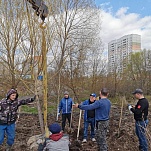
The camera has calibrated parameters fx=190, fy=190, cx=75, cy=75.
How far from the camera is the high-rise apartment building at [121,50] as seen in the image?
20169 millimetres

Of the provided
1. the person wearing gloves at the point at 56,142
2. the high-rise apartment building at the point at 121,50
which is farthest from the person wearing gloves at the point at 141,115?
the high-rise apartment building at the point at 121,50

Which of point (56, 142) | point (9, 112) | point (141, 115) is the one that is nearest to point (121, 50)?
point (141, 115)

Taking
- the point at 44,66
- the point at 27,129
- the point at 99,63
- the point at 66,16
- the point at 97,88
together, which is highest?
the point at 66,16

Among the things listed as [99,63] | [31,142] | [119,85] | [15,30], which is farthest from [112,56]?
[31,142]

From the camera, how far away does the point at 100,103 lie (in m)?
4.05

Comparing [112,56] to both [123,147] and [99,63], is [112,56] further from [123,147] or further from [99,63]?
[123,147]

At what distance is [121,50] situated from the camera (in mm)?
24672

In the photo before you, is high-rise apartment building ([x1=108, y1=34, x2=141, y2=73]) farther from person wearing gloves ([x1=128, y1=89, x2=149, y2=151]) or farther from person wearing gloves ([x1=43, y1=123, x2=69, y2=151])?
person wearing gloves ([x1=43, y1=123, x2=69, y2=151])

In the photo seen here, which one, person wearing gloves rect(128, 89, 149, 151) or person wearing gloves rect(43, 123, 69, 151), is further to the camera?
person wearing gloves rect(128, 89, 149, 151)

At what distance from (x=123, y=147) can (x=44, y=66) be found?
3.33 m

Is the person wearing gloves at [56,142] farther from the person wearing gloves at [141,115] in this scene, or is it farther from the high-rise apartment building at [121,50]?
the high-rise apartment building at [121,50]

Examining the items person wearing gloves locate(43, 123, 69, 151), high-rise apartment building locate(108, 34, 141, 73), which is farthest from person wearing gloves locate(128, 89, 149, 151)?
high-rise apartment building locate(108, 34, 141, 73)

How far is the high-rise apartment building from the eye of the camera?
20.2m

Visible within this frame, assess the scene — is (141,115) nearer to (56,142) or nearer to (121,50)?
(56,142)
